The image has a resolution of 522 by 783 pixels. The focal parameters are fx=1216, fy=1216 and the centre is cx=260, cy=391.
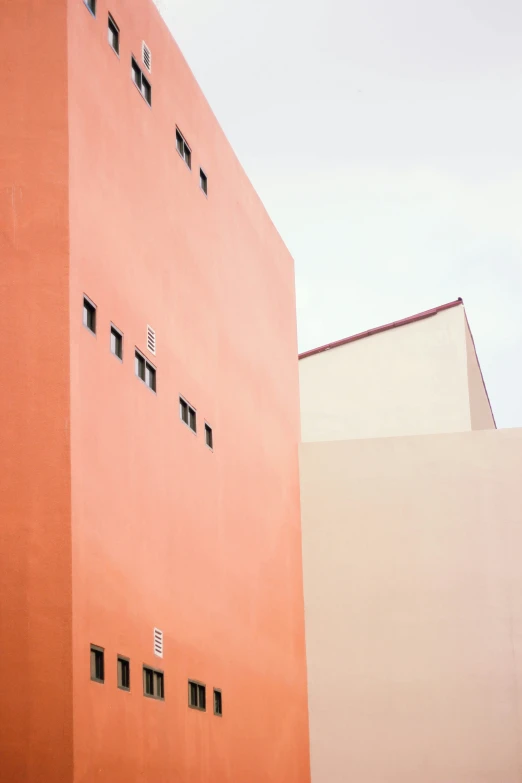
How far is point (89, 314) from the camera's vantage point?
344 inches

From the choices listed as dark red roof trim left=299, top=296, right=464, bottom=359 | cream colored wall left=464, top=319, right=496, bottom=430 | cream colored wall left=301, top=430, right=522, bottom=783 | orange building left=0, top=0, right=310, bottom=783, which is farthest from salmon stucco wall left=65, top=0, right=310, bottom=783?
cream colored wall left=464, top=319, right=496, bottom=430

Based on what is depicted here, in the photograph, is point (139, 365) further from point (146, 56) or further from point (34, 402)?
point (146, 56)

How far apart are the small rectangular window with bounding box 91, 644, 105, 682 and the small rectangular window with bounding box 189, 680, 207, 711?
193 cm

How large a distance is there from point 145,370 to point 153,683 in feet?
8.01

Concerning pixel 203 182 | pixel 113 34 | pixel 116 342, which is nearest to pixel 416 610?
pixel 203 182

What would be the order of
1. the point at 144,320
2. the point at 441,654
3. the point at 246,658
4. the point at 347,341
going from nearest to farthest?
the point at 144,320, the point at 246,658, the point at 441,654, the point at 347,341

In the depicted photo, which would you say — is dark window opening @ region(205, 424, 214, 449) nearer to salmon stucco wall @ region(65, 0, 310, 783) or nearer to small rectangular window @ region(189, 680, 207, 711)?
salmon stucco wall @ region(65, 0, 310, 783)

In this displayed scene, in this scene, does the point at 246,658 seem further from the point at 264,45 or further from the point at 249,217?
the point at 264,45

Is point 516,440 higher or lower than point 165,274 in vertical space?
lower

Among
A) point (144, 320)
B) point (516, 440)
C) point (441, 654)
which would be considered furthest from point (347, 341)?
point (144, 320)

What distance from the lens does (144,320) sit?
9789 mm

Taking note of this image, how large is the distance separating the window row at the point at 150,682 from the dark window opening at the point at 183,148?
481cm

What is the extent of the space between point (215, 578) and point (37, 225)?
393cm

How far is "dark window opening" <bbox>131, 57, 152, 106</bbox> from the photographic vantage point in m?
10.3
